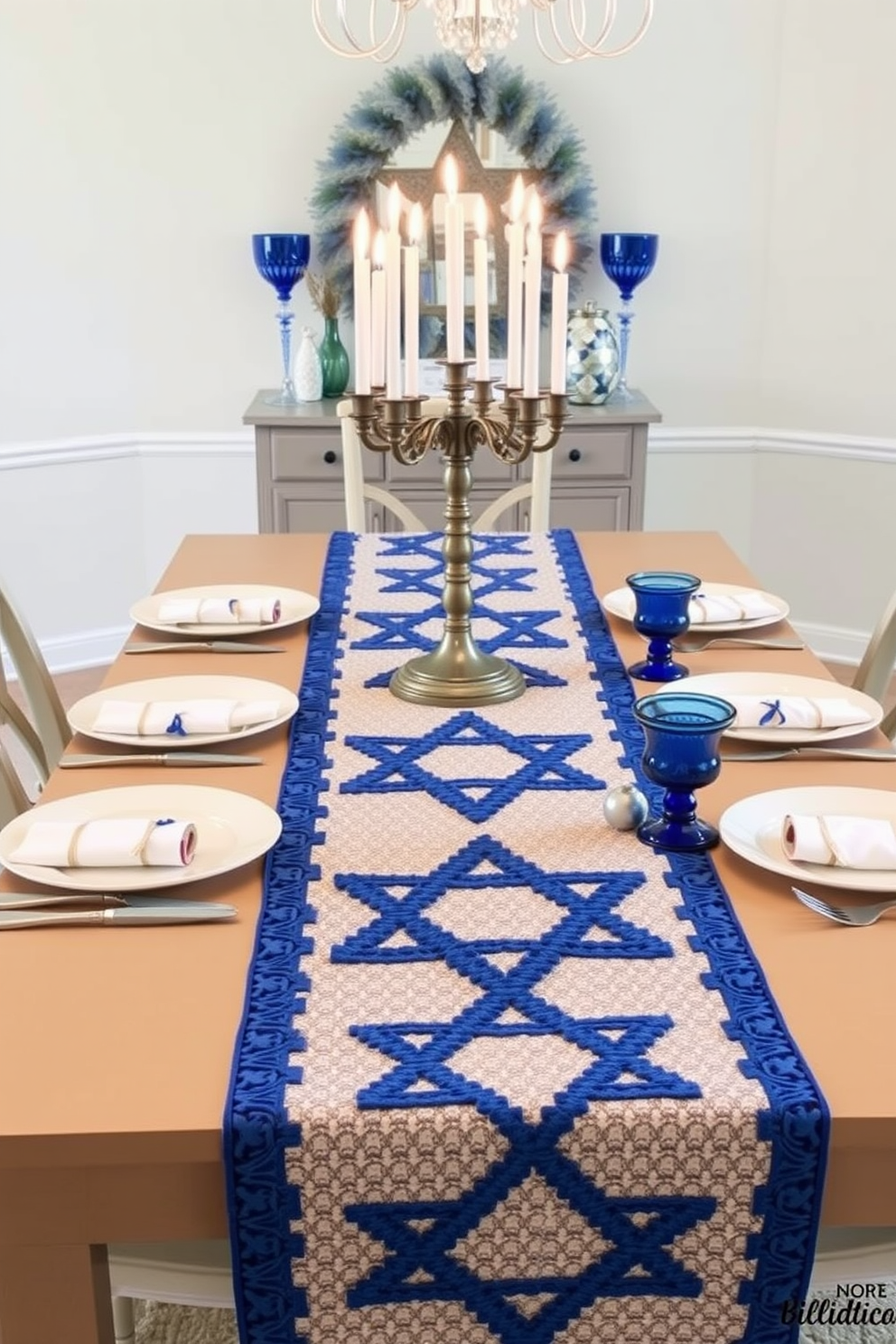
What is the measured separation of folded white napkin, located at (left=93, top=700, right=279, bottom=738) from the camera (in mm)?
1674

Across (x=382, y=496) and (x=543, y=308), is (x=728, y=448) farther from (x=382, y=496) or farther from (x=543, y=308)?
(x=382, y=496)

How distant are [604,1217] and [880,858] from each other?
18.6 inches

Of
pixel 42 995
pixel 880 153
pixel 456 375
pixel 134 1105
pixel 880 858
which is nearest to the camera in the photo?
pixel 134 1105

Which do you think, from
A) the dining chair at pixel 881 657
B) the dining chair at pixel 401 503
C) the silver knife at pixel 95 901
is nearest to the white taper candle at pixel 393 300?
the silver knife at pixel 95 901

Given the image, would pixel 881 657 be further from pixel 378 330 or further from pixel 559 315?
pixel 378 330

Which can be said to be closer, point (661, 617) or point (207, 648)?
point (661, 617)

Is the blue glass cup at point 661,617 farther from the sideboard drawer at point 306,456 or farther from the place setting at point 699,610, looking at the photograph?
the sideboard drawer at point 306,456

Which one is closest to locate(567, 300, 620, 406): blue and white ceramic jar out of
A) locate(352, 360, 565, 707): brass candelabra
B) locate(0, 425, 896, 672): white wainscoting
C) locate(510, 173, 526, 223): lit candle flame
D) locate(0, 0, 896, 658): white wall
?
locate(0, 0, 896, 658): white wall

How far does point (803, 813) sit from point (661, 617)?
1.49 ft

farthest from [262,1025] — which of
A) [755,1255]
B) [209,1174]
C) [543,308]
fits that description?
[543,308]

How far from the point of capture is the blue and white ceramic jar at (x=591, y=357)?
3.77m

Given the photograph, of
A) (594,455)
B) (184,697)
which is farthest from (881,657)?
(594,455)

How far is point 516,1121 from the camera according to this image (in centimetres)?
100

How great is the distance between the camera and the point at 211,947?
1229 mm
